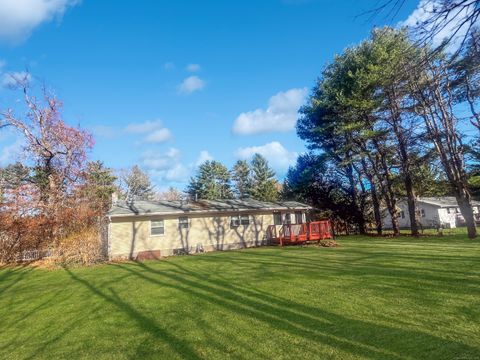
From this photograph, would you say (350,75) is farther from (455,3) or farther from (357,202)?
(455,3)

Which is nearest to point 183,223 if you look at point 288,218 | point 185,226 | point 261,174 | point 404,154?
point 185,226

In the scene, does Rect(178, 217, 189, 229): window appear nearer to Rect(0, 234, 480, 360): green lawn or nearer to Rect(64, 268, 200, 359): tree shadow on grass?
Rect(0, 234, 480, 360): green lawn

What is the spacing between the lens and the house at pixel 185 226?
18.0m

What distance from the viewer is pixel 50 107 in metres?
23.0

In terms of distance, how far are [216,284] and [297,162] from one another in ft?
80.2

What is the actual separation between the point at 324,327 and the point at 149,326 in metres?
3.14

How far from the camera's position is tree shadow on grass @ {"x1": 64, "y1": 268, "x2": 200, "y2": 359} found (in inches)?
180

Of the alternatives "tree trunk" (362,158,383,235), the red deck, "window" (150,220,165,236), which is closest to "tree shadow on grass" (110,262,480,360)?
"window" (150,220,165,236)

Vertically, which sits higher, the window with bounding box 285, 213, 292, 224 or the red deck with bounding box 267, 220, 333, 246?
the window with bounding box 285, 213, 292, 224

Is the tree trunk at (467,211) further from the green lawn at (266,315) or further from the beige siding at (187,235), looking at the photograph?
the beige siding at (187,235)

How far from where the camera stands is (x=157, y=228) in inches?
744

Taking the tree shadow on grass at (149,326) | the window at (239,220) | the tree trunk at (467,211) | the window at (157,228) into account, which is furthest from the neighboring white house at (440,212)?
the tree shadow on grass at (149,326)

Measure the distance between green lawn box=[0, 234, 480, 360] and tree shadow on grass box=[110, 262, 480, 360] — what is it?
0.02 meters

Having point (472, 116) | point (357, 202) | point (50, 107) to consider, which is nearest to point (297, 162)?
point (357, 202)
